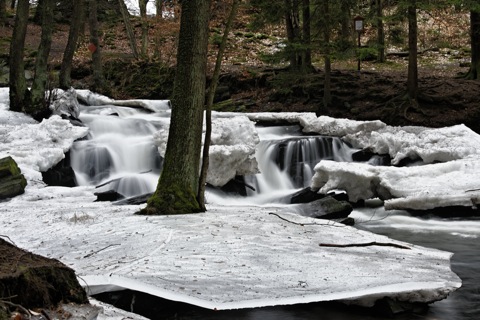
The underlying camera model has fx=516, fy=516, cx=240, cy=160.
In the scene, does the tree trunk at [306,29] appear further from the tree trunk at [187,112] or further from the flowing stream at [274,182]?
the tree trunk at [187,112]

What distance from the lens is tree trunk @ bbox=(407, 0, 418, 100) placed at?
49.2 feet

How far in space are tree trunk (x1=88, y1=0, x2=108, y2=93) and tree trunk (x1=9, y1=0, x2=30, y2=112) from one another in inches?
182

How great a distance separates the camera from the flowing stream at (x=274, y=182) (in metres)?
5.14

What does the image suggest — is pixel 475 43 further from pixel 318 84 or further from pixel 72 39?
pixel 72 39

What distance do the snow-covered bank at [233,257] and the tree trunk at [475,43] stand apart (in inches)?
513

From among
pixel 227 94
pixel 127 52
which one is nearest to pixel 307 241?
pixel 227 94

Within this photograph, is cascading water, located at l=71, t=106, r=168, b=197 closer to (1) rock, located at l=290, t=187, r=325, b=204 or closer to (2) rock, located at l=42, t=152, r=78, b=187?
(2) rock, located at l=42, t=152, r=78, b=187

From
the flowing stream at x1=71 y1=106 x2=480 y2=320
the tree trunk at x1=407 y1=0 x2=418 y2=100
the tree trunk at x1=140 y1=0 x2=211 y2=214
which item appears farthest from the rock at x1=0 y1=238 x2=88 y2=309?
the tree trunk at x1=407 y1=0 x2=418 y2=100

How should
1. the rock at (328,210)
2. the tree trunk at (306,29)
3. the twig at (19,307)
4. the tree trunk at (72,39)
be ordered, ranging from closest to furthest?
the twig at (19,307)
the rock at (328,210)
the tree trunk at (306,29)
the tree trunk at (72,39)

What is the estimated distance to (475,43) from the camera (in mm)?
17875

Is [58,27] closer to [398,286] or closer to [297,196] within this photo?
[297,196]

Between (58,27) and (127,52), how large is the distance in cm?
829

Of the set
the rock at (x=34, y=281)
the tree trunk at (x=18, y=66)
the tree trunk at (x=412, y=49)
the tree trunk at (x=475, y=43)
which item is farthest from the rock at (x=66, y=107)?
the tree trunk at (x=475, y=43)

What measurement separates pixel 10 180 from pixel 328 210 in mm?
6571
